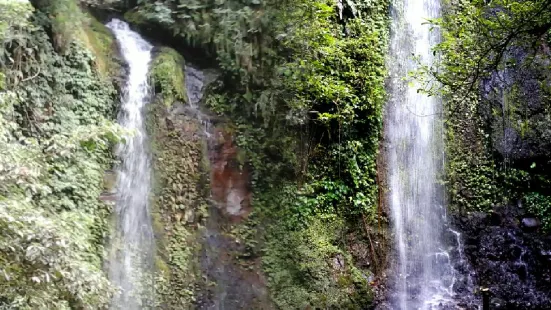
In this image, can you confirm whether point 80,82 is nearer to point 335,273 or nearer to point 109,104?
point 109,104

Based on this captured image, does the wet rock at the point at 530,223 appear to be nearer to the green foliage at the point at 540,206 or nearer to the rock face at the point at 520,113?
the green foliage at the point at 540,206

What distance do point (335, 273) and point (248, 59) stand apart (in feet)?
12.6

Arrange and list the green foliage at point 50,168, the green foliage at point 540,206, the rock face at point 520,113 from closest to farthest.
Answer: the green foliage at point 50,168 < the green foliage at point 540,206 < the rock face at point 520,113

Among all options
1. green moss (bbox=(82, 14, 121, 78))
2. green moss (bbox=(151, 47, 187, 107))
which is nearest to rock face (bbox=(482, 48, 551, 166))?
green moss (bbox=(151, 47, 187, 107))

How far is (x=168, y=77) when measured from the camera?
7.87 metres

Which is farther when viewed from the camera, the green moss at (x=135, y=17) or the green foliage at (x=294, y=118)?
the green moss at (x=135, y=17)

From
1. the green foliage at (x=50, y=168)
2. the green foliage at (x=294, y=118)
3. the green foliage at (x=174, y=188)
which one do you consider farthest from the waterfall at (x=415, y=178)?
the green foliage at (x=50, y=168)

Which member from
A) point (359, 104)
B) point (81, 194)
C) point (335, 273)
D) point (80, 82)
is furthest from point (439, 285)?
point (80, 82)

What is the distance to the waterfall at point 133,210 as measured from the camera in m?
6.56

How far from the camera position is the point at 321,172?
28.2ft

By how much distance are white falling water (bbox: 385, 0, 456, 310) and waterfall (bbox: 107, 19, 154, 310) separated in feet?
13.7

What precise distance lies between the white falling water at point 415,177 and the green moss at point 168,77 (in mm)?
4142

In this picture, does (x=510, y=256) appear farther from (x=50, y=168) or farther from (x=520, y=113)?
(x=50, y=168)

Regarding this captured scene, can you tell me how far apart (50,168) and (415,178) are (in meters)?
6.64
